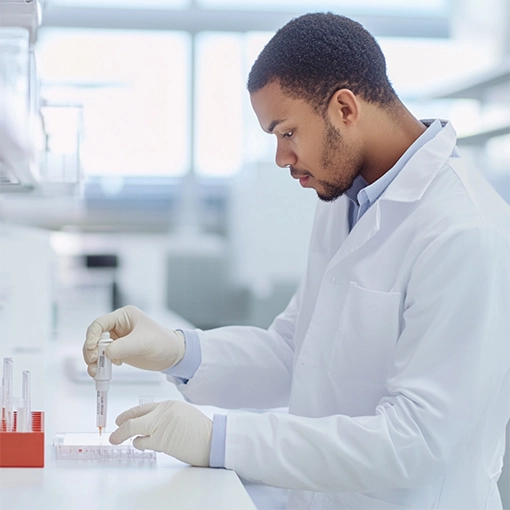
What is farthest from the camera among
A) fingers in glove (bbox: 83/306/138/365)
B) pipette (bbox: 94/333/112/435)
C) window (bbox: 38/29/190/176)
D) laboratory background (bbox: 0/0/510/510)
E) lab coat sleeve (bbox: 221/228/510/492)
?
window (bbox: 38/29/190/176)

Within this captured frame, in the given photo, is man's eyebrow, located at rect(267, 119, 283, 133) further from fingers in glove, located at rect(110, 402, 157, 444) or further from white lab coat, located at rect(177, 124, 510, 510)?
fingers in glove, located at rect(110, 402, 157, 444)

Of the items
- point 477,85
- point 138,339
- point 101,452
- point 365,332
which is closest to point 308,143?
point 365,332

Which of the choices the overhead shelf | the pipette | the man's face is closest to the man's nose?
the man's face

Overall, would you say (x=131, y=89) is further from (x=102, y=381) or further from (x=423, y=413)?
(x=423, y=413)

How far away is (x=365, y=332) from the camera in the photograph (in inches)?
46.4

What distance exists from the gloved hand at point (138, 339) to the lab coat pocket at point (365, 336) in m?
0.32

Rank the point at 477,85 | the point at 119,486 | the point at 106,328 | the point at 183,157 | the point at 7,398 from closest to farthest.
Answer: the point at 119,486 < the point at 7,398 < the point at 106,328 < the point at 477,85 < the point at 183,157

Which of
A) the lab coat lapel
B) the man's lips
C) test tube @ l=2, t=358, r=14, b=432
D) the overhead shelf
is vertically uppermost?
the overhead shelf

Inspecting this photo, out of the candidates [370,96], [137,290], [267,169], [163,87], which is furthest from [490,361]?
[163,87]

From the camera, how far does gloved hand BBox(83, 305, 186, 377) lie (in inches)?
49.8

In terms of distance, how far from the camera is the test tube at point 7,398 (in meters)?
1.10

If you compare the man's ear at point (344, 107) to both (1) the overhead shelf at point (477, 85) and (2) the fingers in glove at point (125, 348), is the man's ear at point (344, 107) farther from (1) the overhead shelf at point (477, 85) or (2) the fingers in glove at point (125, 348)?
(1) the overhead shelf at point (477, 85)

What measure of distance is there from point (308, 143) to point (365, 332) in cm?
34

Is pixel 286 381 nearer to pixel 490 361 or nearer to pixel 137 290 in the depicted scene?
pixel 490 361
